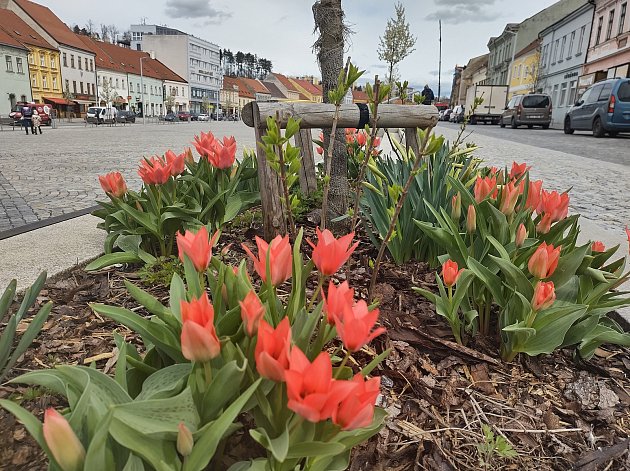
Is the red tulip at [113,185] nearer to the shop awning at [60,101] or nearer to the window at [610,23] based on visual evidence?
the window at [610,23]

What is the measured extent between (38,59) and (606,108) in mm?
55103

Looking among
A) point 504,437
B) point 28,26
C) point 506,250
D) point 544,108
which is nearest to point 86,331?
point 504,437

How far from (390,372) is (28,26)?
213ft

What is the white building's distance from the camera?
8919cm

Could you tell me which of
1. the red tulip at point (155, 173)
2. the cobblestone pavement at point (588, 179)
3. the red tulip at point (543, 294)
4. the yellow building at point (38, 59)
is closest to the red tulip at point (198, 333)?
the red tulip at point (543, 294)

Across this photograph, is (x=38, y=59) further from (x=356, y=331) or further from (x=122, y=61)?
(x=356, y=331)

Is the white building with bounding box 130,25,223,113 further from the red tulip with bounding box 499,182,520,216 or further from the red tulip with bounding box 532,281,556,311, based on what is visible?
the red tulip with bounding box 532,281,556,311

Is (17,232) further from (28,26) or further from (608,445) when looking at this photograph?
(28,26)

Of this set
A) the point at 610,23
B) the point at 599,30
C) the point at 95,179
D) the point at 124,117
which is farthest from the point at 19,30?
the point at 95,179

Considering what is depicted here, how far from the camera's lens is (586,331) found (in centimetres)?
174

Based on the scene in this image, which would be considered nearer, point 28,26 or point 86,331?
point 86,331

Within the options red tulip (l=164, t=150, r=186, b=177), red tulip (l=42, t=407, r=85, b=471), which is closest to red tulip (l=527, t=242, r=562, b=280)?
red tulip (l=42, t=407, r=85, b=471)

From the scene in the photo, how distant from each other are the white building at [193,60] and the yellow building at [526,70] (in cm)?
5251

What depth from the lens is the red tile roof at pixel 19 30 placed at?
5012 cm
